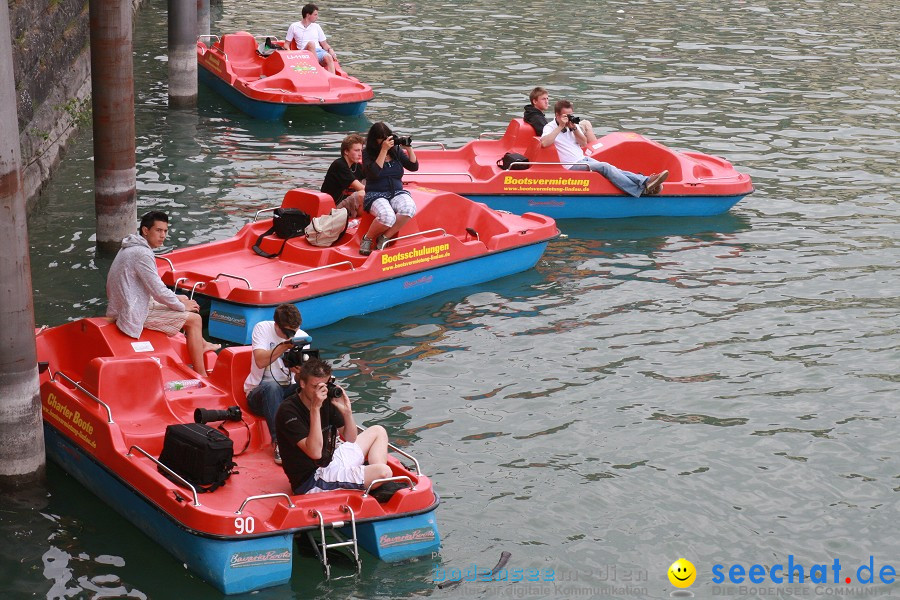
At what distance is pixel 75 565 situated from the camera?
843 cm

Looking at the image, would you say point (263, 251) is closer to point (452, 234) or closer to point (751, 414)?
point (452, 234)

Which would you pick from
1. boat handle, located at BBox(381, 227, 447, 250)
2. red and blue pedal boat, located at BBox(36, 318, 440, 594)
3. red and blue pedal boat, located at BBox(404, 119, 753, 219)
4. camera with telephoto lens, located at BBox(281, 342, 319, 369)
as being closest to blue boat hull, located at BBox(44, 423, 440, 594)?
red and blue pedal boat, located at BBox(36, 318, 440, 594)

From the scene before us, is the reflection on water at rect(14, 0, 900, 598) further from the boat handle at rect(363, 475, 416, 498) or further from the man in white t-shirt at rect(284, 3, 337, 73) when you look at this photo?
the man in white t-shirt at rect(284, 3, 337, 73)

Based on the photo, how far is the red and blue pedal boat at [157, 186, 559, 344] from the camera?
12.2 m

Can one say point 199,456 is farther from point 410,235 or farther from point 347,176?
point 347,176

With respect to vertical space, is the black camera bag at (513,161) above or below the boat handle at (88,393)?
above

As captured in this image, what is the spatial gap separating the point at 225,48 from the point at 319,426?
51.4 ft

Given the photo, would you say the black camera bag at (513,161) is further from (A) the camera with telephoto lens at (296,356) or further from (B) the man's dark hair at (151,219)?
(A) the camera with telephoto lens at (296,356)

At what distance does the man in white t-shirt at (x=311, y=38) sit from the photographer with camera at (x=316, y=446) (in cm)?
1465

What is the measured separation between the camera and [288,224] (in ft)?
44.5

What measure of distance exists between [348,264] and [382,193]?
3.56 feet

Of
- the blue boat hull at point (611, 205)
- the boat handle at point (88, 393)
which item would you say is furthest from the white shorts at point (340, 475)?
the blue boat hull at point (611, 205)

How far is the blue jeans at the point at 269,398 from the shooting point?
31.8 feet

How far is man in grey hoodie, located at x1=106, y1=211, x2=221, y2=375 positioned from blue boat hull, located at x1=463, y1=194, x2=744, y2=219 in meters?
6.19
